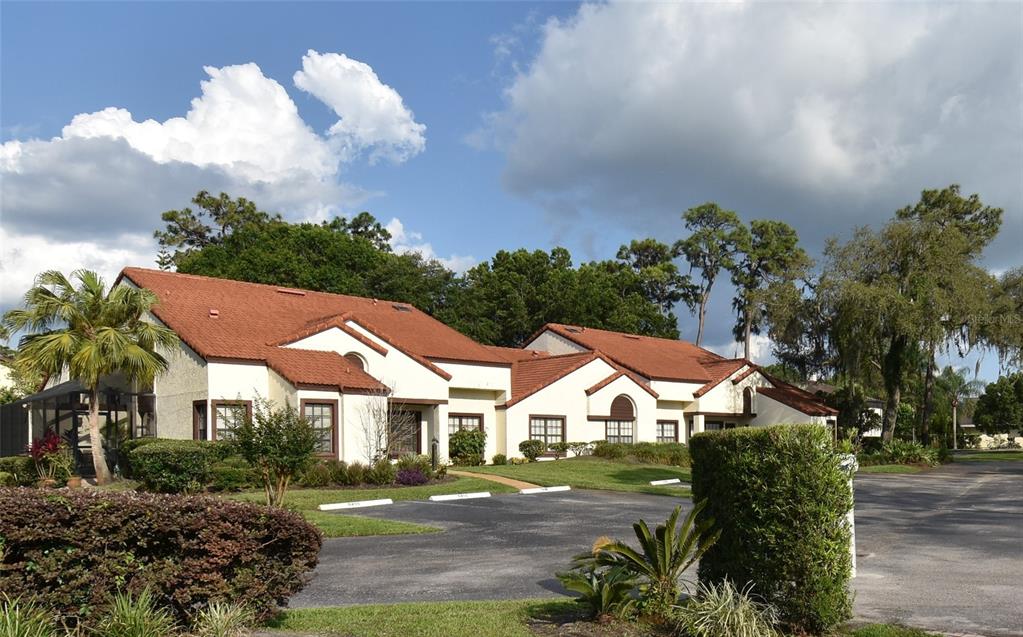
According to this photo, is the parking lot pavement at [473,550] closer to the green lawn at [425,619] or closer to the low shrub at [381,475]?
the green lawn at [425,619]

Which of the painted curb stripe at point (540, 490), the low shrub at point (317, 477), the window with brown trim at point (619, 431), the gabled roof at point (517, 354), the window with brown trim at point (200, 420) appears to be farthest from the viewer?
the gabled roof at point (517, 354)

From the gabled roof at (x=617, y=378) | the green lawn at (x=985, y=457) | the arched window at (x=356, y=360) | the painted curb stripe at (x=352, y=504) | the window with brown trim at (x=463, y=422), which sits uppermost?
the arched window at (x=356, y=360)

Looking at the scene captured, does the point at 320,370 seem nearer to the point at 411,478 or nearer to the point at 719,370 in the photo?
the point at 411,478

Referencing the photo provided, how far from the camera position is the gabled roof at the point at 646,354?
44991mm

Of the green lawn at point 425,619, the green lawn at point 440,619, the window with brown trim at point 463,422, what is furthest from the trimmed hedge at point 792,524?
the window with brown trim at point 463,422

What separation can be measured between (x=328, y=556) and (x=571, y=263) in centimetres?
5427

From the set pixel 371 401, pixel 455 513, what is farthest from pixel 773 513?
pixel 371 401

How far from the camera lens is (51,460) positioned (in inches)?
1051

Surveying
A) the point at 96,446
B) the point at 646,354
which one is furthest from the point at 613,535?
the point at 646,354

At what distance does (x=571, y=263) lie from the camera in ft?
221

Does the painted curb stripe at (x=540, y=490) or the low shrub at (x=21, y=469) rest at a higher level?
the low shrub at (x=21, y=469)

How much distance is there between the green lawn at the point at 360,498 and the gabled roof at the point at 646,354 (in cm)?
1646

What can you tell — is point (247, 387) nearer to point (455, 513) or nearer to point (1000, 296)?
point (455, 513)

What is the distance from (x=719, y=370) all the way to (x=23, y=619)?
44.1m
